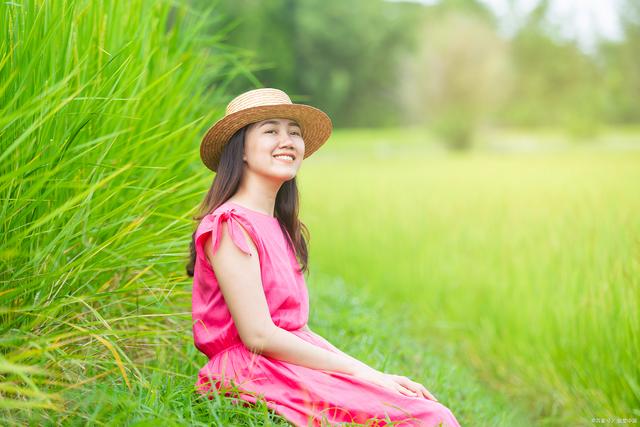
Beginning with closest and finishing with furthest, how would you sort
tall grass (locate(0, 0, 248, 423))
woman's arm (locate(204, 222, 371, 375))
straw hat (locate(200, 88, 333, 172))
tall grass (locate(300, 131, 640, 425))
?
tall grass (locate(0, 0, 248, 423)) < woman's arm (locate(204, 222, 371, 375)) < straw hat (locate(200, 88, 333, 172)) < tall grass (locate(300, 131, 640, 425))

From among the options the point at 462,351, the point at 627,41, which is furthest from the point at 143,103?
the point at 627,41

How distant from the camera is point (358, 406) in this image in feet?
5.53

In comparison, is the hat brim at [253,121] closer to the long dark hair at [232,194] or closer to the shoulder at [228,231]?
the long dark hair at [232,194]

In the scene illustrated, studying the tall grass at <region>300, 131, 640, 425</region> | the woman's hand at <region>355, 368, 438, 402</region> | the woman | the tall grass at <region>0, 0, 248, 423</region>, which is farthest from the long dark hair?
the tall grass at <region>300, 131, 640, 425</region>

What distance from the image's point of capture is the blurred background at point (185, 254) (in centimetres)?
159

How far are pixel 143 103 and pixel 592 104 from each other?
22.1 metres

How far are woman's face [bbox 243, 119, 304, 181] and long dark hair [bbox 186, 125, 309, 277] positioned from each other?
0.10 ft

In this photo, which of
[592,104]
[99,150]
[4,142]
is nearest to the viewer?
[4,142]

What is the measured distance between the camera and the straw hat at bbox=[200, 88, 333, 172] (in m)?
1.83

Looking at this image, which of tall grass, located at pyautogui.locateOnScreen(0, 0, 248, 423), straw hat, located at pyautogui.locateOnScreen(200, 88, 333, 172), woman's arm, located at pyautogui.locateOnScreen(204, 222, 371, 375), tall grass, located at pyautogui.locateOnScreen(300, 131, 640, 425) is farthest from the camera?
tall grass, located at pyautogui.locateOnScreen(300, 131, 640, 425)

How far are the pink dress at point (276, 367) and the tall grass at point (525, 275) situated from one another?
5.32 ft

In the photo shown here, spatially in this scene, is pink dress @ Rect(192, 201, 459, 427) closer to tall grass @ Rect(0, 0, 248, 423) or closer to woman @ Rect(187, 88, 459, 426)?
woman @ Rect(187, 88, 459, 426)

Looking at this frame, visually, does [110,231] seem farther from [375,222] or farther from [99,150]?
[375,222]

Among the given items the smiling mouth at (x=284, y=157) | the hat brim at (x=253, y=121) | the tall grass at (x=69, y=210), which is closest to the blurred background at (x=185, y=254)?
the tall grass at (x=69, y=210)
